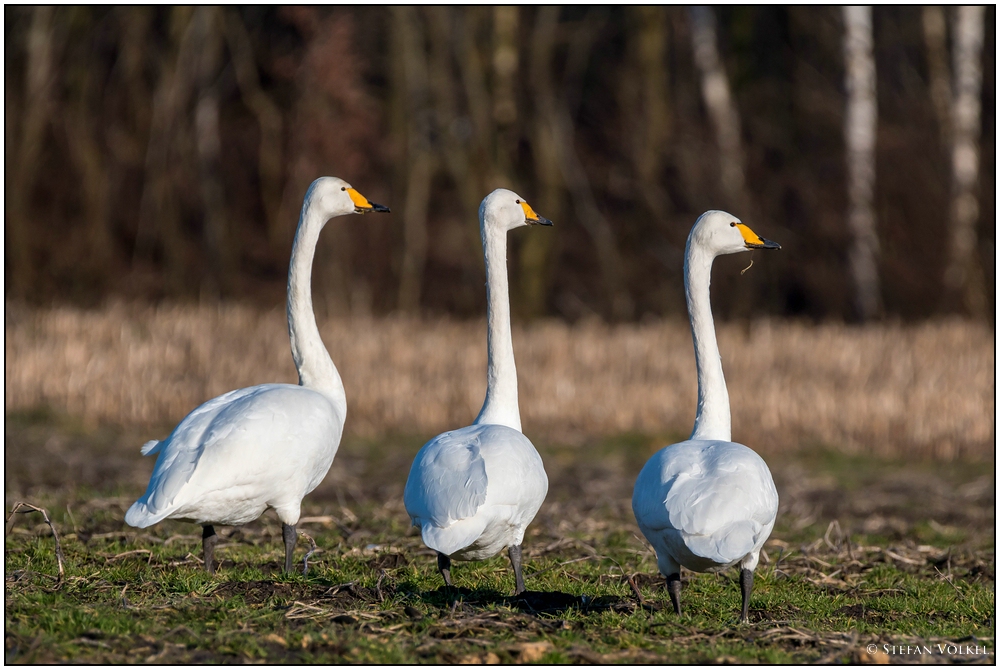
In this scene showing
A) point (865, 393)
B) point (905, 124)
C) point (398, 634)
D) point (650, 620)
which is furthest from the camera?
point (905, 124)

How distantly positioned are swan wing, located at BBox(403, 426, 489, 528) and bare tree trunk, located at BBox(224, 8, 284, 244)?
2323 cm

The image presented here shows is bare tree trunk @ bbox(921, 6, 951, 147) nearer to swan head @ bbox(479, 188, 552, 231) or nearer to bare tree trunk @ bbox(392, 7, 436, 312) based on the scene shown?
bare tree trunk @ bbox(392, 7, 436, 312)

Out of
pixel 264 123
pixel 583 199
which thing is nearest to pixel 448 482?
pixel 264 123

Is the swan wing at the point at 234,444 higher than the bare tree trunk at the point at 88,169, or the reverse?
the bare tree trunk at the point at 88,169

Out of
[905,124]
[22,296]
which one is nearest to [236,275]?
[22,296]

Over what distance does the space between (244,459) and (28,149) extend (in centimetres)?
2112

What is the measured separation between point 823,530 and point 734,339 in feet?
28.2

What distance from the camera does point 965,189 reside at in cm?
2233

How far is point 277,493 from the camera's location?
6355 mm

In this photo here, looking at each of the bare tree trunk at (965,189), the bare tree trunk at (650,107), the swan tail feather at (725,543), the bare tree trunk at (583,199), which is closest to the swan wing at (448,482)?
the swan tail feather at (725,543)

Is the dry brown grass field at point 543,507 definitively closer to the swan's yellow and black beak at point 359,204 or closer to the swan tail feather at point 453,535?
the swan tail feather at point 453,535

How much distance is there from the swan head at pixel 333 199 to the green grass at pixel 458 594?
7.04 feet

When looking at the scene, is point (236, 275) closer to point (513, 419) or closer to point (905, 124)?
point (905, 124)

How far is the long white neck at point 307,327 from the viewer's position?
713 cm
